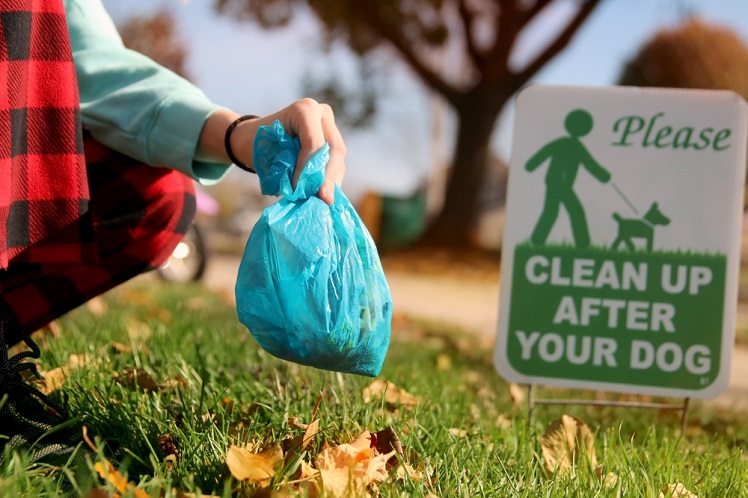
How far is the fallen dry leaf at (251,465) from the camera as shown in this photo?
54.1 inches

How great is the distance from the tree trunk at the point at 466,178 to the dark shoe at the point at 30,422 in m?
12.6

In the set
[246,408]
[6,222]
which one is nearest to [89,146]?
[6,222]

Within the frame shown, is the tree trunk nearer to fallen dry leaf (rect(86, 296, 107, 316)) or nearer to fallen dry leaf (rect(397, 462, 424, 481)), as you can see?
fallen dry leaf (rect(86, 296, 107, 316))

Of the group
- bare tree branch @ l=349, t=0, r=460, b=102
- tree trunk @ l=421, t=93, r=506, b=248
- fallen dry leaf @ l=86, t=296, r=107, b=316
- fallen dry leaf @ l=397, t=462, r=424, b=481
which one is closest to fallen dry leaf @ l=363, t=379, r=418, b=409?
fallen dry leaf @ l=397, t=462, r=424, b=481

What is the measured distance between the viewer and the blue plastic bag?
1388 mm

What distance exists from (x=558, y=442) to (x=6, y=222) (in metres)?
1.28

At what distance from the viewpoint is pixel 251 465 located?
1.40 m

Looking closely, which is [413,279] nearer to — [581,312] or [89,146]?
[581,312]

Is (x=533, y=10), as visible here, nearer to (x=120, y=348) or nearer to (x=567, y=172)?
(x=567, y=172)

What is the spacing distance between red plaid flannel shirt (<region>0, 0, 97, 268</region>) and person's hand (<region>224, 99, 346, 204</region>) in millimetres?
327

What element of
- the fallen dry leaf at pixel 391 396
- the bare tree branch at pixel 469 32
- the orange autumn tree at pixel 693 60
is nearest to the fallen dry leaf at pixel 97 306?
the fallen dry leaf at pixel 391 396

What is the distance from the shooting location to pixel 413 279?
1134 centimetres

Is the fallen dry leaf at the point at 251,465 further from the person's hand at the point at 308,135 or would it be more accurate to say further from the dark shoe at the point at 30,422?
the person's hand at the point at 308,135

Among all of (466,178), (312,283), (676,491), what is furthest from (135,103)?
(466,178)
